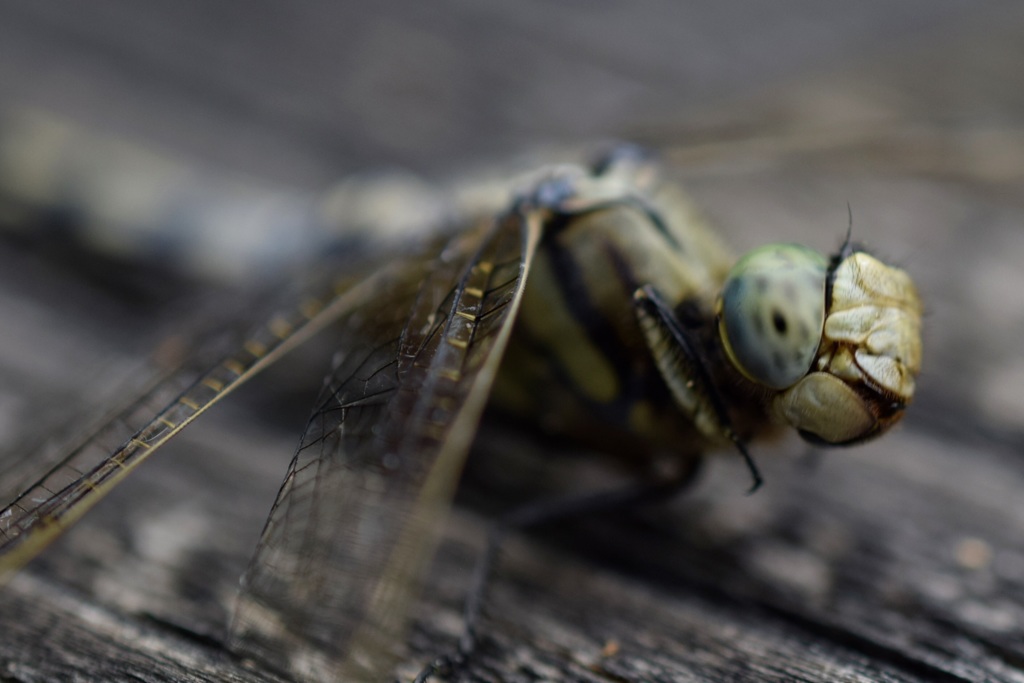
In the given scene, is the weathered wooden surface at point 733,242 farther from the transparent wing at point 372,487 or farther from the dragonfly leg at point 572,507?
the transparent wing at point 372,487

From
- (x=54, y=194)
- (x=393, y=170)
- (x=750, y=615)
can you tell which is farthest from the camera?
(x=393, y=170)

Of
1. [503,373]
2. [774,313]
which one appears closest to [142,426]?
[503,373]

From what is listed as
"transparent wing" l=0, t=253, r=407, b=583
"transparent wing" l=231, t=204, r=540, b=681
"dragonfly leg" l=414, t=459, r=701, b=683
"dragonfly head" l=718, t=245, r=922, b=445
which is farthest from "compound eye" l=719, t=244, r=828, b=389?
"transparent wing" l=0, t=253, r=407, b=583

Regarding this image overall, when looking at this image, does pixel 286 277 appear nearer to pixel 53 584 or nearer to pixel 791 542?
pixel 53 584

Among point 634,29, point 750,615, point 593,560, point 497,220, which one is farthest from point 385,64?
point 750,615

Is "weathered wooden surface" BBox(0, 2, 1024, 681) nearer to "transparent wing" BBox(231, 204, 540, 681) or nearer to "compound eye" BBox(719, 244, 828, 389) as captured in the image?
"transparent wing" BBox(231, 204, 540, 681)

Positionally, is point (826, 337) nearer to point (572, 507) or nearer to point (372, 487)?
point (572, 507)
